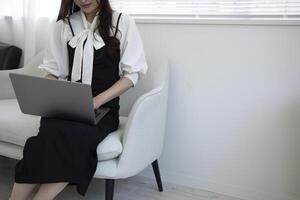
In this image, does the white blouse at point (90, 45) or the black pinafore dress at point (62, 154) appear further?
the white blouse at point (90, 45)

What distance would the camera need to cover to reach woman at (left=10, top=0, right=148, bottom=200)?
4.43ft

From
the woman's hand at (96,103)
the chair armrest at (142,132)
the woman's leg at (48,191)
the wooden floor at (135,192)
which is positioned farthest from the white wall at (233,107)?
the woman's leg at (48,191)

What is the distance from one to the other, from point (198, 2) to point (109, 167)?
3.03 ft

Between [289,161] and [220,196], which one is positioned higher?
[289,161]

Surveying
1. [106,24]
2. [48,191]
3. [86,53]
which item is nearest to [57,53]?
[86,53]

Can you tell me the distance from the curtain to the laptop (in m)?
0.86

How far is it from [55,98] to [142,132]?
0.39 meters

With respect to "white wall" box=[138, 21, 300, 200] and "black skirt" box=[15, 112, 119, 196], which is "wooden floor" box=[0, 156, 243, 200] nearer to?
"white wall" box=[138, 21, 300, 200]

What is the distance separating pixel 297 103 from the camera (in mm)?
1645

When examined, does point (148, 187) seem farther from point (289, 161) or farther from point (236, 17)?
point (236, 17)

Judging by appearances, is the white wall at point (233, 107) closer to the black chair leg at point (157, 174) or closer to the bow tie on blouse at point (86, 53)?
the black chair leg at point (157, 174)

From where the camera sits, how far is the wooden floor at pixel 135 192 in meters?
1.81

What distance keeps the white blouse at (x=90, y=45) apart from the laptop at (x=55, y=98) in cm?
23

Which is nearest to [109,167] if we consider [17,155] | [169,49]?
[17,155]
